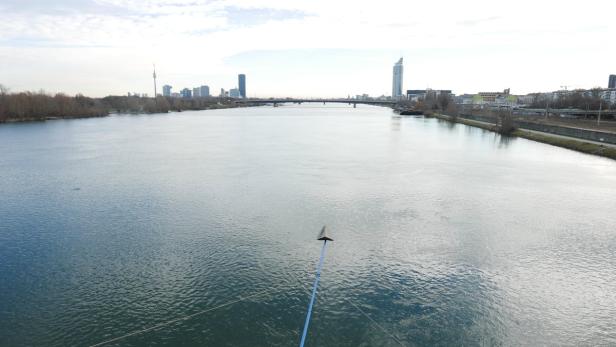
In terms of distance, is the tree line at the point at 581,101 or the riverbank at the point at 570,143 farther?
the tree line at the point at 581,101

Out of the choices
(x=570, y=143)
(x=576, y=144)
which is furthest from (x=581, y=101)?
(x=576, y=144)

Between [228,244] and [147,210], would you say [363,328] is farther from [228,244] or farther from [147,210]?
[147,210]

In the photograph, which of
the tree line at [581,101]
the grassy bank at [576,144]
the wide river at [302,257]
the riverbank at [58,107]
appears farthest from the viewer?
the tree line at [581,101]

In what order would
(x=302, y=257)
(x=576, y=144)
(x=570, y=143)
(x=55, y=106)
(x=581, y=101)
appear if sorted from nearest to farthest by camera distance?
(x=302, y=257) → (x=576, y=144) → (x=570, y=143) → (x=55, y=106) → (x=581, y=101)

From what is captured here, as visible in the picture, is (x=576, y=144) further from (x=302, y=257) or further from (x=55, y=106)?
(x=55, y=106)

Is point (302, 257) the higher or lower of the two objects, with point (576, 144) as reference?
lower

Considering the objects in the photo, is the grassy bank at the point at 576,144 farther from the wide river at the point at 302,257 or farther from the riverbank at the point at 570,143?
the wide river at the point at 302,257

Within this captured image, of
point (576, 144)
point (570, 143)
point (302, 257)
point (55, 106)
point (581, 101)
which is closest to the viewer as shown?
point (302, 257)

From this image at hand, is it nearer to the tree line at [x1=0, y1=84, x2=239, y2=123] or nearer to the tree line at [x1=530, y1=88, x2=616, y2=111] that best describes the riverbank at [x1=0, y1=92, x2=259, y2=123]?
the tree line at [x1=0, y1=84, x2=239, y2=123]

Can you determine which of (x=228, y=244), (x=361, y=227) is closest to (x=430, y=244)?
(x=361, y=227)

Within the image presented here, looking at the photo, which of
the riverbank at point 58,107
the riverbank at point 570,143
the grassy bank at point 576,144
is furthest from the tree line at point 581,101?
the riverbank at point 58,107

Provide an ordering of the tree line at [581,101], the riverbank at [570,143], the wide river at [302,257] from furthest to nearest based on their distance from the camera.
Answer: the tree line at [581,101] → the riverbank at [570,143] → the wide river at [302,257]
